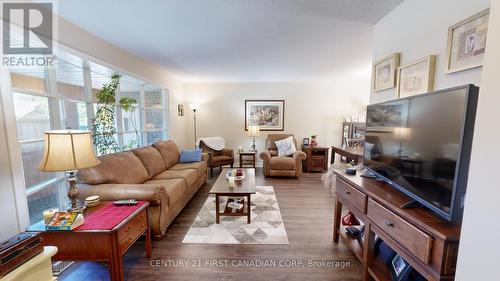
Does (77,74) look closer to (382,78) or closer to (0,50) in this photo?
(0,50)

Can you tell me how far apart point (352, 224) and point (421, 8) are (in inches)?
80.4

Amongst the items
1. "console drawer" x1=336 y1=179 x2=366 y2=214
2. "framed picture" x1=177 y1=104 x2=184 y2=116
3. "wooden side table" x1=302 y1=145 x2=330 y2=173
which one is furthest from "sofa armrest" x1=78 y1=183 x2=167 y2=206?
"wooden side table" x1=302 y1=145 x2=330 y2=173

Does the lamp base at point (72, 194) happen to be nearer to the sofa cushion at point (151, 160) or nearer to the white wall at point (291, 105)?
the sofa cushion at point (151, 160)

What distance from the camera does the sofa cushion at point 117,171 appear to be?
2.10 m

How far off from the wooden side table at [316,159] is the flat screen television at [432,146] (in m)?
→ 3.33

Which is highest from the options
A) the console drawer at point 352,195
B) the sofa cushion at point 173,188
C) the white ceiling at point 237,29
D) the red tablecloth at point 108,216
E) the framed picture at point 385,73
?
the white ceiling at point 237,29

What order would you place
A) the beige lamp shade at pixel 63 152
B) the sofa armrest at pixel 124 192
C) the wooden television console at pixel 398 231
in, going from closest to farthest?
the wooden television console at pixel 398 231
the beige lamp shade at pixel 63 152
the sofa armrest at pixel 124 192

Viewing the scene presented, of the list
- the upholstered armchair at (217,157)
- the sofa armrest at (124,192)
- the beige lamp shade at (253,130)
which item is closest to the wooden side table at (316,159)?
the beige lamp shade at (253,130)

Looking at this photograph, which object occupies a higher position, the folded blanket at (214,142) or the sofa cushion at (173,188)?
the folded blanket at (214,142)

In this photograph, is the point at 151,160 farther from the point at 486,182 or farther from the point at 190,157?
the point at 486,182

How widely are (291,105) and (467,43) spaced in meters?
4.23

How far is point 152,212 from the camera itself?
2072mm

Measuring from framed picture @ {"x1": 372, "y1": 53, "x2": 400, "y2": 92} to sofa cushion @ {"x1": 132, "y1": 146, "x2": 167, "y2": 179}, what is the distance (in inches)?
122

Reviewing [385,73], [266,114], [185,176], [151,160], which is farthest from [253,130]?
[385,73]
